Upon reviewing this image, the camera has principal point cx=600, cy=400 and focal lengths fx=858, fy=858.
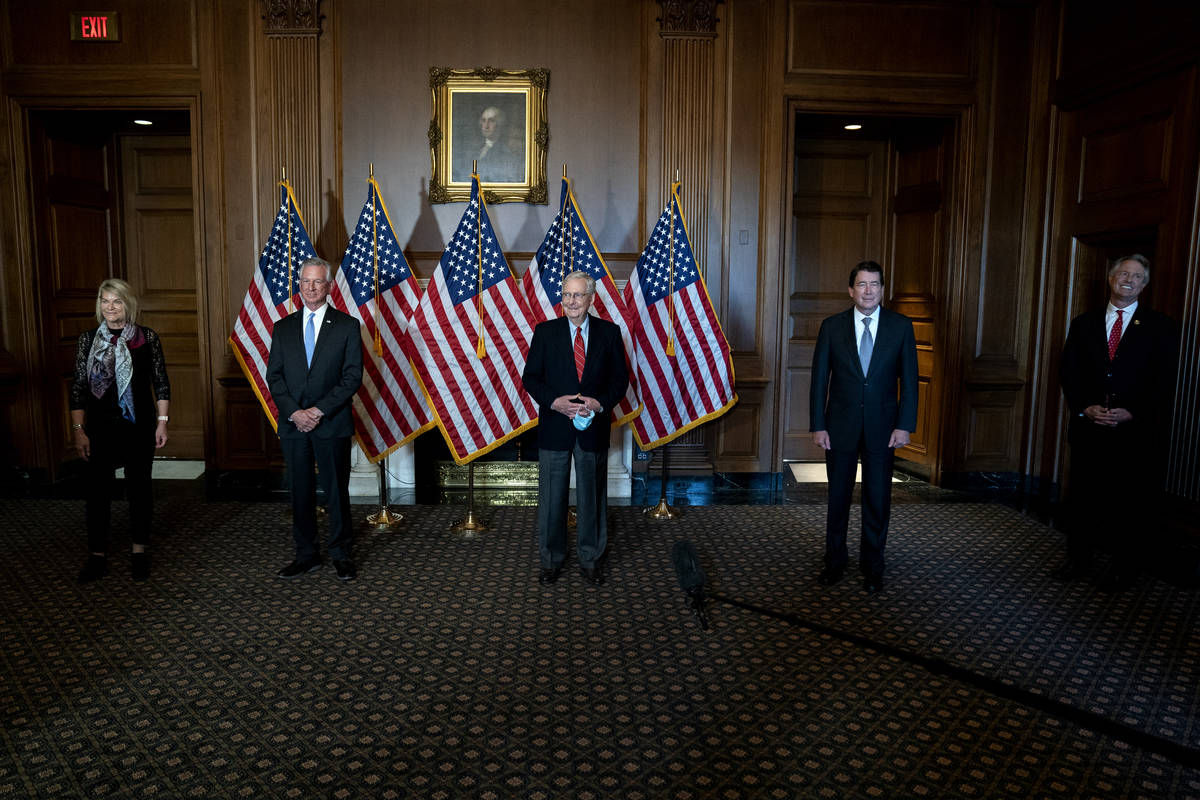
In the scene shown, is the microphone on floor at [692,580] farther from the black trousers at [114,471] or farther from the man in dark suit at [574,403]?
the black trousers at [114,471]

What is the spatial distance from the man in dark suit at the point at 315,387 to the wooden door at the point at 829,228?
4581mm

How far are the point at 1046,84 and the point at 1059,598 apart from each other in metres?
4.46

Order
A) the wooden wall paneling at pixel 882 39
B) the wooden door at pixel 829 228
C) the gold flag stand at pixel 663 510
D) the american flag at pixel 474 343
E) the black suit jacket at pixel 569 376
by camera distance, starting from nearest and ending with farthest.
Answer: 1. the black suit jacket at pixel 569 376
2. the american flag at pixel 474 343
3. the gold flag stand at pixel 663 510
4. the wooden wall paneling at pixel 882 39
5. the wooden door at pixel 829 228

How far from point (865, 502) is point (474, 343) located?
2507 millimetres

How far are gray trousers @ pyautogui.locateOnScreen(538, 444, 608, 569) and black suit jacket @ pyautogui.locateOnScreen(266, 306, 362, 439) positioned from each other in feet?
3.45

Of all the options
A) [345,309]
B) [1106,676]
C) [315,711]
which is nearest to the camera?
[315,711]

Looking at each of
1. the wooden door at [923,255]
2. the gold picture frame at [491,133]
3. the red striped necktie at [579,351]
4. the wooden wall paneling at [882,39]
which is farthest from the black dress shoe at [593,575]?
the wooden wall paneling at [882,39]

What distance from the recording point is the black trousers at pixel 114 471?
14.3ft

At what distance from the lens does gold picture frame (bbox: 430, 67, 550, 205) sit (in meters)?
6.57

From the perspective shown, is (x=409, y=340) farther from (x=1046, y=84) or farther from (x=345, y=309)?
(x=1046, y=84)

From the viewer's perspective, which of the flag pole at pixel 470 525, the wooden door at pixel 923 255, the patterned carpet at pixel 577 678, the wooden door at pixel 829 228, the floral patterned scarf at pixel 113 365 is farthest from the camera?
the wooden door at pixel 829 228

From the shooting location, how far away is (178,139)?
762cm

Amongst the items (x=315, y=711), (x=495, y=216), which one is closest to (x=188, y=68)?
(x=495, y=216)

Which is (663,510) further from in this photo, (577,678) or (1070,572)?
(577,678)
